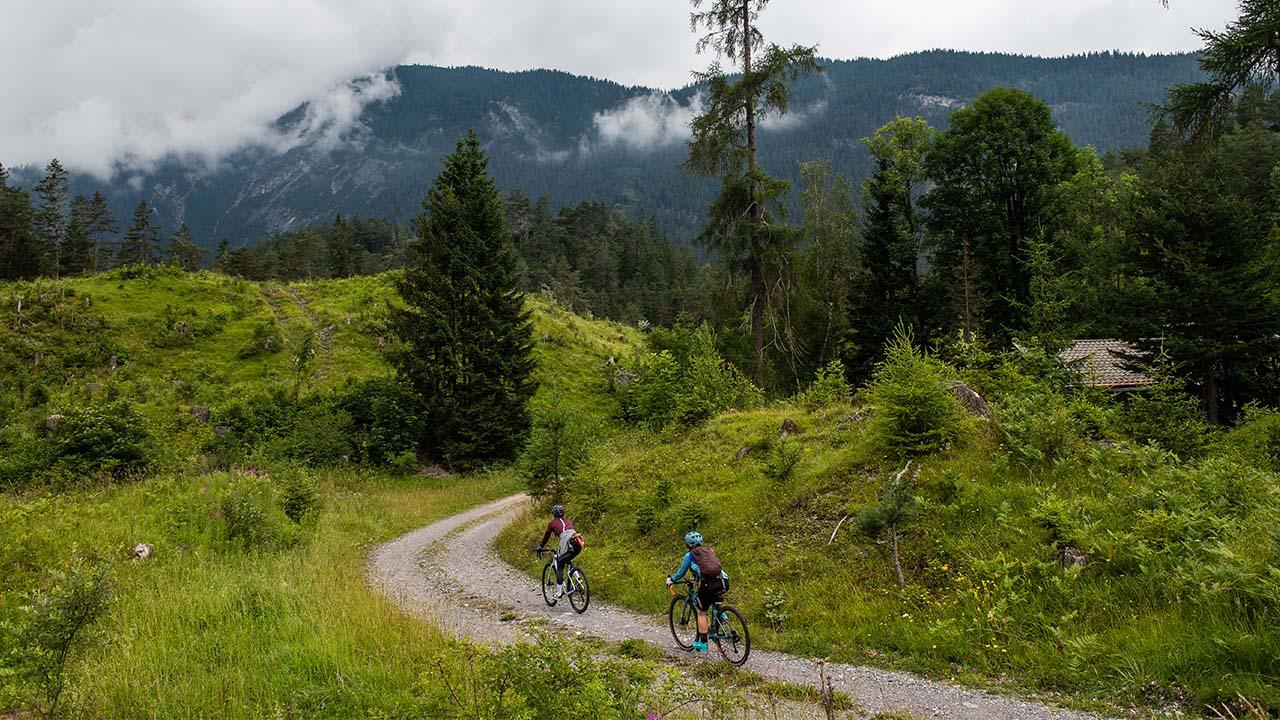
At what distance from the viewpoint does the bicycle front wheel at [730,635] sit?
737cm

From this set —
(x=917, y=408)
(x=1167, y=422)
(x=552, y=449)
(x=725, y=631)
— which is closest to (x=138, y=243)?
(x=552, y=449)

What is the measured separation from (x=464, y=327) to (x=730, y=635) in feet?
71.1

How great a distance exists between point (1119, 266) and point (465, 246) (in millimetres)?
29333

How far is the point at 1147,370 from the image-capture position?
11.2 metres

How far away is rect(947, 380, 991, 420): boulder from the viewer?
11727 mm

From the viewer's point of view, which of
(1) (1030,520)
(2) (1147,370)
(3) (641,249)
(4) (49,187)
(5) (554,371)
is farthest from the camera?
(3) (641,249)

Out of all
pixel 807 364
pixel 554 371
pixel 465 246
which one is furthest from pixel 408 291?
pixel 807 364

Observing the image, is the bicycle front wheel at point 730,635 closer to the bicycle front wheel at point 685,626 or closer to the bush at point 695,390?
the bicycle front wheel at point 685,626

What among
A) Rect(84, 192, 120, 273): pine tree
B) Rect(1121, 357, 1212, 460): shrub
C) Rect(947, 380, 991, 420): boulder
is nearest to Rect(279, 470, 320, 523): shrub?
Rect(947, 380, 991, 420): boulder

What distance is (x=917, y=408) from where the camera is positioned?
10906 mm

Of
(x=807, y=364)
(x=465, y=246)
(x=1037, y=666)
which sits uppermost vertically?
(x=465, y=246)

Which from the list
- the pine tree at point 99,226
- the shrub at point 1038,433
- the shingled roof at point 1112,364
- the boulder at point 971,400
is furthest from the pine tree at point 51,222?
the shingled roof at point 1112,364

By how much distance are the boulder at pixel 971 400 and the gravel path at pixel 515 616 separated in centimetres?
686

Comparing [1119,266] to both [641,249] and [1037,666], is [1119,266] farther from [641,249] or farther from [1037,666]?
[641,249]
